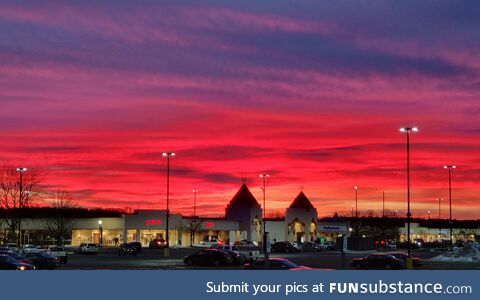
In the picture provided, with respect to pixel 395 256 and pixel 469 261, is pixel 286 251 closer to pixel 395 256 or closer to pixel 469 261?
pixel 469 261

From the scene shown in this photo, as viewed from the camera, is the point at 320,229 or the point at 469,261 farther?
the point at 320,229

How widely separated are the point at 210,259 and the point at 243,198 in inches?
3447

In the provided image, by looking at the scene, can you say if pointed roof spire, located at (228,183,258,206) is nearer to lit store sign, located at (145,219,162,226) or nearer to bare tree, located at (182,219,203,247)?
bare tree, located at (182,219,203,247)

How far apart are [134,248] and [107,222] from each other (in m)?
45.0

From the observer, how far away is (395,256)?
57.7 meters

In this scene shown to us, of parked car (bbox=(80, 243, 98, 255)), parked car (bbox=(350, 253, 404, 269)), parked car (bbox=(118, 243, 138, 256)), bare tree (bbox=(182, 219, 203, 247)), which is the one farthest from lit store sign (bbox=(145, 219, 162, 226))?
parked car (bbox=(350, 253, 404, 269))

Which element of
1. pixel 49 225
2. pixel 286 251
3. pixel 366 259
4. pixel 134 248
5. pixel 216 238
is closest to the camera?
pixel 366 259

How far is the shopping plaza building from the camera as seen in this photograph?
128250 millimetres

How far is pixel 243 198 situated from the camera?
146 m

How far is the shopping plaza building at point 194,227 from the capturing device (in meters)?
128

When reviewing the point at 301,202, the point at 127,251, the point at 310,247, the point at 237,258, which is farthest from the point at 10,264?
the point at 301,202

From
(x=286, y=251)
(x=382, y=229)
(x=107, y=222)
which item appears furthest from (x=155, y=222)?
(x=382, y=229)

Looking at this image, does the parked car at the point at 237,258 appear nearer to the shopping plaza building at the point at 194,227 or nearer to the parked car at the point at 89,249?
the parked car at the point at 89,249

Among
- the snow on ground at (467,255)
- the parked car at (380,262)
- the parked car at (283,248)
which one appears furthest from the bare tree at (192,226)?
the parked car at (380,262)
